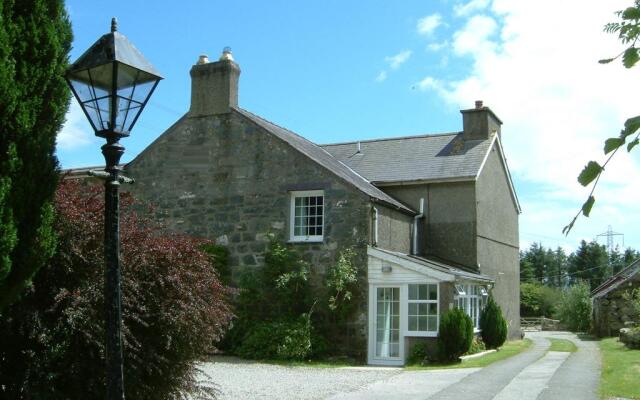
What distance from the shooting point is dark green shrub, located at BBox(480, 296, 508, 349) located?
2258 centimetres

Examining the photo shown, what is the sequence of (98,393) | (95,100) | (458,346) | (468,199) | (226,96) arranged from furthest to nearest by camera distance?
(468,199), (226,96), (458,346), (98,393), (95,100)

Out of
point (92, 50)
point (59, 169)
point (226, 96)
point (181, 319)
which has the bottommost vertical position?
point (181, 319)

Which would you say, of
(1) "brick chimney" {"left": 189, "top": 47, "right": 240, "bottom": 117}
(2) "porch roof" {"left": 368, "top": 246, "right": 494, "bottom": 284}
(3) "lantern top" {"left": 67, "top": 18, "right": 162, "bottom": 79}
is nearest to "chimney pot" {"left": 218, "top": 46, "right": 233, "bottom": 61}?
(1) "brick chimney" {"left": 189, "top": 47, "right": 240, "bottom": 117}

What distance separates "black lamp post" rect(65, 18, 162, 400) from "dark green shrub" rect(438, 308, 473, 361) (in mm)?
13845

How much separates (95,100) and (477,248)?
1907 centimetres

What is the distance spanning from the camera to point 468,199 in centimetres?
2300

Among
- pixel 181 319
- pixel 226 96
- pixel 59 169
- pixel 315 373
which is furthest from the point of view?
pixel 226 96

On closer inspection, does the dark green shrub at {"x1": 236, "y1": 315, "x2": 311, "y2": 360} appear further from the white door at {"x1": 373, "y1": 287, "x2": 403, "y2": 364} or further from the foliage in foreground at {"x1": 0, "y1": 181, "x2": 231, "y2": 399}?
the foliage in foreground at {"x1": 0, "y1": 181, "x2": 231, "y2": 399}

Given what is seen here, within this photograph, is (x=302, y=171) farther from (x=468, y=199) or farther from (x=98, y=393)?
(x=98, y=393)

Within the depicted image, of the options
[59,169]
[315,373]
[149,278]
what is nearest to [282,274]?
[315,373]

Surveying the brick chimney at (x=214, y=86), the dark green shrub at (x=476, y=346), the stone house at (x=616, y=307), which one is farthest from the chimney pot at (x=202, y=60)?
the stone house at (x=616, y=307)

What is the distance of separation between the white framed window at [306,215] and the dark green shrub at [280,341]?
280cm

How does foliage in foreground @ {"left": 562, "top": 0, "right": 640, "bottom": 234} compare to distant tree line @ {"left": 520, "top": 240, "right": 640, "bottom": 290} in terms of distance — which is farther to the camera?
distant tree line @ {"left": 520, "top": 240, "right": 640, "bottom": 290}

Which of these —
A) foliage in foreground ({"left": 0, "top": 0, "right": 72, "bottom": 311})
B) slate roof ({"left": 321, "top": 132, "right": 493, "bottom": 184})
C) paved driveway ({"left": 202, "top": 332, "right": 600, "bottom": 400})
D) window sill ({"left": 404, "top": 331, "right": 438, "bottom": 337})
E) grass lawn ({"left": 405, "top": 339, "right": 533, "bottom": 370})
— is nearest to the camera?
foliage in foreground ({"left": 0, "top": 0, "right": 72, "bottom": 311})
